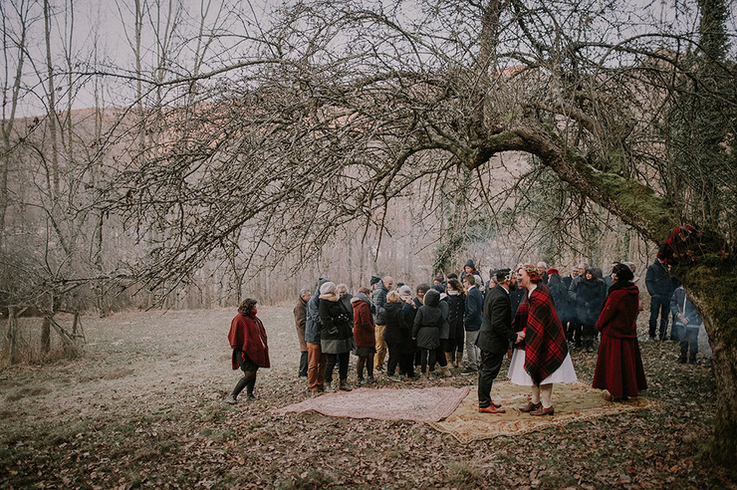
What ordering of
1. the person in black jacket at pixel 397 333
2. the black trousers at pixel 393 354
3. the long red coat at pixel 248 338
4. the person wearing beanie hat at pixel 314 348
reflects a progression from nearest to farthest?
1. the long red coat at pixel 248 338
2. the person wearing beanie hat at pixel 314 348
3. the person in black jacket at pixel 397 333
4. the black trousers at pixel 393 354

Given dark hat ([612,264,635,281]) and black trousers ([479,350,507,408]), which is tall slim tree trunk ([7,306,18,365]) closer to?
black trousers ([479,350,507,408])

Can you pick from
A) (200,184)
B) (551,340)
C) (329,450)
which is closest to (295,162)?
(200,184)

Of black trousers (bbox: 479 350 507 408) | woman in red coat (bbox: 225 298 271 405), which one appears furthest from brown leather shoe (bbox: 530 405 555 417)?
woman in red coat (bbox: 225 298 271 405)

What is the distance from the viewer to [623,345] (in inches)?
238

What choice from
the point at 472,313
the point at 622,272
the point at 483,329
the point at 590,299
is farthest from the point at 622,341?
the point at 590,299

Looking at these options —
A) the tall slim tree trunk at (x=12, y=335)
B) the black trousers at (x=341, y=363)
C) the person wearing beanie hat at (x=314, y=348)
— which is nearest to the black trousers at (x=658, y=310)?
the black trousers at (x=341, y=363)

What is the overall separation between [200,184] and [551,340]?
15.2 feet

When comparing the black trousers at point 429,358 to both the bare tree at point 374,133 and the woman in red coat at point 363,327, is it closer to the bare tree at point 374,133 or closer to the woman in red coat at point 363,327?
the woman in red coat at point 363,327

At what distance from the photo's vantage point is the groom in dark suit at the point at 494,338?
5.97 metres

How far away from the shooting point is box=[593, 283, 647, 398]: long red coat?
600 centimetres

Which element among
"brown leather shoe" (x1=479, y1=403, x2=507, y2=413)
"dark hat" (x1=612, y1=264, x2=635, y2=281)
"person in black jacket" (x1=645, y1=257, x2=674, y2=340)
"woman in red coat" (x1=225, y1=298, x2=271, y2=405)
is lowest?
"brown leather shoe" (x1=479, y1=403, x2=507, y2=413)

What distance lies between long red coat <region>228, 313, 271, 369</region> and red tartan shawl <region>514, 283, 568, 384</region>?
4.48 metres

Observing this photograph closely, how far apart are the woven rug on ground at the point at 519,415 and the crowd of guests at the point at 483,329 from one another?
0.18m

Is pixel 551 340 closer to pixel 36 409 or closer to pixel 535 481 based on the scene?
pixel 535 481
